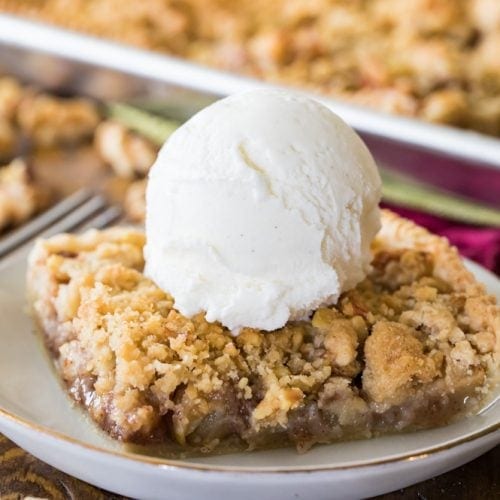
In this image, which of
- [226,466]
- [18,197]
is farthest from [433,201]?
[226,466]

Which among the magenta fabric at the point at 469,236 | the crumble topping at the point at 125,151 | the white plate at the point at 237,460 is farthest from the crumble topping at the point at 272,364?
the crumble topping at the point at 125,151

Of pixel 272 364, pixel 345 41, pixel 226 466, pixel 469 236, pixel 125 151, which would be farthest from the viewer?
pixel 345 41

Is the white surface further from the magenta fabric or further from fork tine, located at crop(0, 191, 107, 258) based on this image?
fork tine, located at crop(0, 191, 107, 258)

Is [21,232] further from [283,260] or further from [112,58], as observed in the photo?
[283,260]

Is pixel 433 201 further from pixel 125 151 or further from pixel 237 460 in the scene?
pixel 237 460

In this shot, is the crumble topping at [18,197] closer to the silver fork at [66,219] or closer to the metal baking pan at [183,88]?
the silver fork at [66,219]
